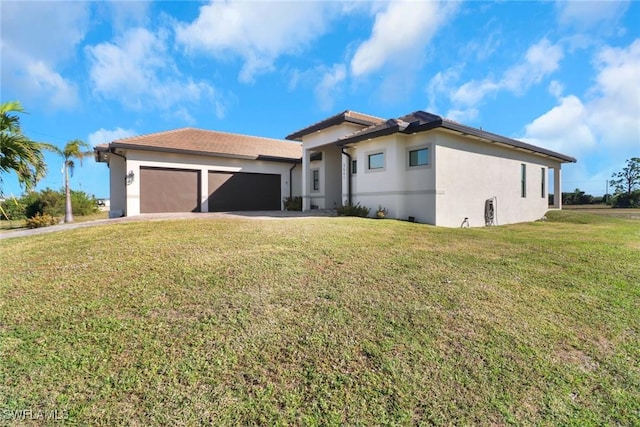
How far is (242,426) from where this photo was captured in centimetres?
244

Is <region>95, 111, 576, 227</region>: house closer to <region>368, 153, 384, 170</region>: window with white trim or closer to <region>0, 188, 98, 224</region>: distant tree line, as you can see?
<region>368, 153, 384, 170</region>: window with white trim

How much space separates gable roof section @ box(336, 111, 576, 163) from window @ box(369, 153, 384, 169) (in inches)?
36.1

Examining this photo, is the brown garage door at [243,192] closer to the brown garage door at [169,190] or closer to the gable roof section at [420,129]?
the brown garage door at [169,190]

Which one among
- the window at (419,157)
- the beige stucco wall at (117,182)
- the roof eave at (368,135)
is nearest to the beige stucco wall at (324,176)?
the roof eave at (368,135)

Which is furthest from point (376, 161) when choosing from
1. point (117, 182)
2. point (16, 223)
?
point (16, 223)

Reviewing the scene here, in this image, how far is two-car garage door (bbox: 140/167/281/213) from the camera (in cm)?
1705

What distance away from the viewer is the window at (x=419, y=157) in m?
13.0

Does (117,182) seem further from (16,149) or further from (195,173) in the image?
(16,149)

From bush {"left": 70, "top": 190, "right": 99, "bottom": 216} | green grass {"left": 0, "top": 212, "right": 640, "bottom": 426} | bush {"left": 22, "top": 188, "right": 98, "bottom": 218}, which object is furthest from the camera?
bush {"left": 70, "top": 190, "right": 99, "bottom": 216}

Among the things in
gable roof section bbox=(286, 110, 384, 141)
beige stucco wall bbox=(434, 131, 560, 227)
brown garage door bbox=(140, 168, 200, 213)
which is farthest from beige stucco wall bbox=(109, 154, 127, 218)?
beige stucco wall bbox=(434, 131, 560, 227)

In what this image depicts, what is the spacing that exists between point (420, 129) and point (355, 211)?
14.4ft

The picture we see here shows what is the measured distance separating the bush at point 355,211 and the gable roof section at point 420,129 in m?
3.09

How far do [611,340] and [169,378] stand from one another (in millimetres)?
5129

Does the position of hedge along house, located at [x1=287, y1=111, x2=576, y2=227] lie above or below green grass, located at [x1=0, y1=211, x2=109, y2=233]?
above
